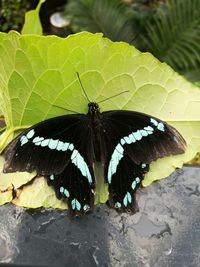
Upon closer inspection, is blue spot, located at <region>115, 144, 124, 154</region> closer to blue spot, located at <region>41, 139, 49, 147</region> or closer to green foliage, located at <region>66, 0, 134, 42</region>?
blue spot, located at <region>41, 139, 49, 147</region>

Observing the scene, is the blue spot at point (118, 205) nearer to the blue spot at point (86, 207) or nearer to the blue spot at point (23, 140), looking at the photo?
the blue spot at point (86, 207)

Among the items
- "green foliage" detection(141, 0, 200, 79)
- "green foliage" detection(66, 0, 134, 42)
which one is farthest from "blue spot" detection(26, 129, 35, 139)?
"green foliage" detection(66, 0, 134, 42)

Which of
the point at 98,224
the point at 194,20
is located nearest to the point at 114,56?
the point at 98,224

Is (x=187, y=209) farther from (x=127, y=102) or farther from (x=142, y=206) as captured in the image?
(x=127, y=102)

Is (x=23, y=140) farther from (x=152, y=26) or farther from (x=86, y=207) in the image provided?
→ (x=152, y=26)

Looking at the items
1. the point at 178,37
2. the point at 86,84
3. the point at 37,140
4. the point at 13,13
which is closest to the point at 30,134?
the point at 37,140
